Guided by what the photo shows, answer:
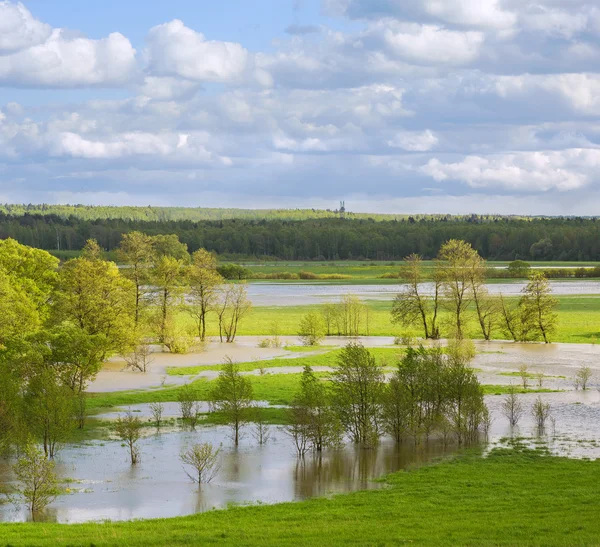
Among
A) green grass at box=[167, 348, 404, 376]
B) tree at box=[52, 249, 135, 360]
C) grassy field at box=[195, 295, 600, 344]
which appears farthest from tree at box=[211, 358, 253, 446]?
grassy field at box=[195, 295, 600, 344]

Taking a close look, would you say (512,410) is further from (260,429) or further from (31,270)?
(31,270)

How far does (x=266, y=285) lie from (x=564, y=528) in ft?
423

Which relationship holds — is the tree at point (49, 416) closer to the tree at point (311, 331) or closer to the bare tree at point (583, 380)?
the bare tree at point (583, 380)

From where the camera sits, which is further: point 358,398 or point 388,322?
point 388,322

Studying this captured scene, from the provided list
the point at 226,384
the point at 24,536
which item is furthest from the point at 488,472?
the point at 24,536

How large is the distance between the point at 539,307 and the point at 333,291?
60601 millimetres

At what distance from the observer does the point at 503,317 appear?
254ft

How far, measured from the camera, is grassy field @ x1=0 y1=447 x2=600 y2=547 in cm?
1988

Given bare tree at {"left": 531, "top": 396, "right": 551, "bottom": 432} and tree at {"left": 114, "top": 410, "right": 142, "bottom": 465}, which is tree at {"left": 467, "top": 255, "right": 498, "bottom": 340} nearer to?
bare tree at {"left": 531, "top": 396, "right": 551, "bottom": 432}

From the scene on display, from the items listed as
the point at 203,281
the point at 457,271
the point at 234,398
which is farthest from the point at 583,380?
the point at 203,281

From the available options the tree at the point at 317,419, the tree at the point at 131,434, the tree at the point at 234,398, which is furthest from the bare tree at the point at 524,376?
the tree at the point at 131,434

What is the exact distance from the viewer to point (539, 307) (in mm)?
72312

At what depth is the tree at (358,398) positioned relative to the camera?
36.2 m

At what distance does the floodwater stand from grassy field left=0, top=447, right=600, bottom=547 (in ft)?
260
